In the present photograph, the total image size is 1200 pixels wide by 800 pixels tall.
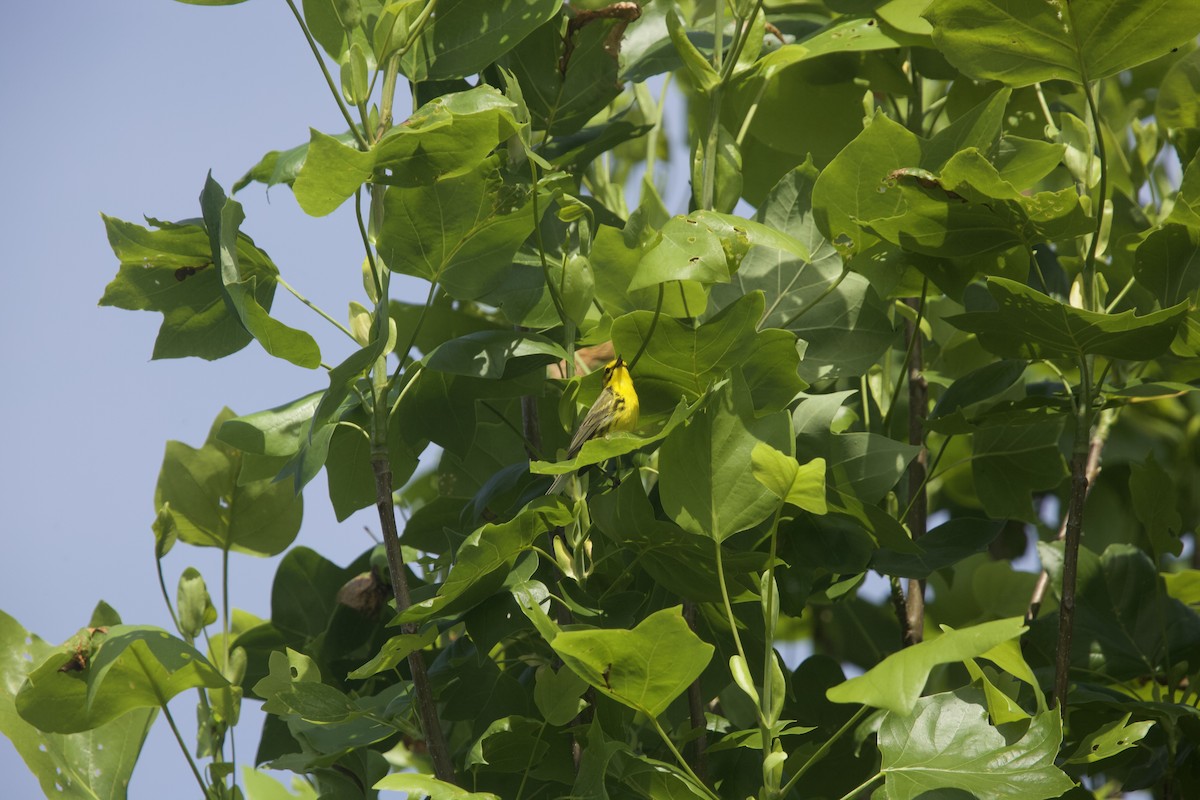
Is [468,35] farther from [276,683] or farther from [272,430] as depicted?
[276,683]

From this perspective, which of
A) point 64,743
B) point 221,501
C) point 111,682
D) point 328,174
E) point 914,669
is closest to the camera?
point 914,669

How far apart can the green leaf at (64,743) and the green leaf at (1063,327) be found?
72 cm

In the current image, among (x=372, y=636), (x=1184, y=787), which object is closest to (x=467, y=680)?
(x=372, y=636)

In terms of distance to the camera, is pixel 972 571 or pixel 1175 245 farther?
pixel 972 571

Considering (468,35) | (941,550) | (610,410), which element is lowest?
(941,550)

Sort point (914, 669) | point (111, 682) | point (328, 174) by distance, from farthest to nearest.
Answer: point (111, 682) < point (328, 174) < point (914, 669)

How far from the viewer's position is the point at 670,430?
67 centimetres

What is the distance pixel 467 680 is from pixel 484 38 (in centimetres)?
49

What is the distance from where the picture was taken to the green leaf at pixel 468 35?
836 mm

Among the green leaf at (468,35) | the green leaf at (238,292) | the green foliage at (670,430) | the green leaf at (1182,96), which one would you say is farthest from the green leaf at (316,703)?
the green leaf at (1182,96)

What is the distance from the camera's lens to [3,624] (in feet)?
2.98

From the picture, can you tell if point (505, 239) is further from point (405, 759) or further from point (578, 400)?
point (405, 759)

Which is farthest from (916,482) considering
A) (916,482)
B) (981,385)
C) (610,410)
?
(610,410)

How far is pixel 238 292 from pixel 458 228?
15 cm
